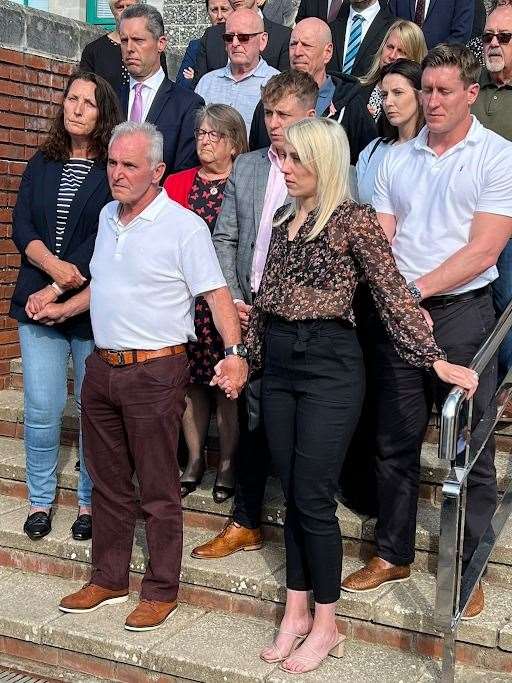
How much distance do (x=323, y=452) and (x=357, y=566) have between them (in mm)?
825

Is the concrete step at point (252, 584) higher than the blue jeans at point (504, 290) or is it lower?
lower

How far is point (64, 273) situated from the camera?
435cm

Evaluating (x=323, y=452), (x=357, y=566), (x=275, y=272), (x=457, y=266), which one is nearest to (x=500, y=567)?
(x=357, y=566)

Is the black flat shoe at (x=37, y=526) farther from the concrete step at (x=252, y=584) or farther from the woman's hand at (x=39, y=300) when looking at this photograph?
the woman's hand at (x=39, y=300)

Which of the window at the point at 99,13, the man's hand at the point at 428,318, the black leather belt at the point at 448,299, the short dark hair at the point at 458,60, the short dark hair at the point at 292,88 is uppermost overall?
the window at the point at 99,13

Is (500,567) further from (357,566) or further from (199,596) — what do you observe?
(199,596)

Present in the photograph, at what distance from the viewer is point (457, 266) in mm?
3619

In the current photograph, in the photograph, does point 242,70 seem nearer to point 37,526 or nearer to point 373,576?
point 37,526

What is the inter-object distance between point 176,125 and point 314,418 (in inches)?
88.0

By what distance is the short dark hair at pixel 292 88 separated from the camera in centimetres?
420

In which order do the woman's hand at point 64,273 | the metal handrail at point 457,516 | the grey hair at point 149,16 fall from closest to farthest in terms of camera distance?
the metal handrail at point 457,516 → the woman's hand at point 64,273 → the grey hair at point 149,16

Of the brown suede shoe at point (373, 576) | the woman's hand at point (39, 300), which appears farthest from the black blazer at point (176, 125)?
the brown suede shoe at point (373, 576)

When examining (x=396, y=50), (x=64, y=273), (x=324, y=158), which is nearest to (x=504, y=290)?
(x=324, y=158)

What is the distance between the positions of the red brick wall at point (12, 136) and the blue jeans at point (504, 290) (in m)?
3.24
